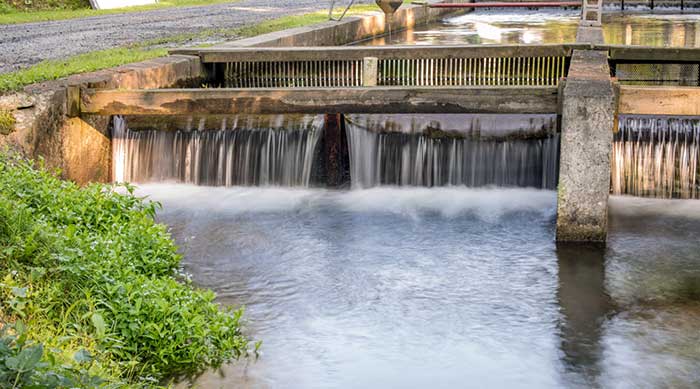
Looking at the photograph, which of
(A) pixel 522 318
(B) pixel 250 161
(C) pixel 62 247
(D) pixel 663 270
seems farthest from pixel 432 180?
(C) pixel 62 247

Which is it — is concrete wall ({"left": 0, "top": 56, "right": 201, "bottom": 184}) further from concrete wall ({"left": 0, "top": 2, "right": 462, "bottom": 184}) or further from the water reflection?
the water reflection

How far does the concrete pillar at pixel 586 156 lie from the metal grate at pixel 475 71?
5.49 metres

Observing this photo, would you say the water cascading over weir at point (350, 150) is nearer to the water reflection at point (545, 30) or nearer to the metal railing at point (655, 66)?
the metal railing at point (655, 66)

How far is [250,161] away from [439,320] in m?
5.13

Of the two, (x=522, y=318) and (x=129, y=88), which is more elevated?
(x=129, y=88)

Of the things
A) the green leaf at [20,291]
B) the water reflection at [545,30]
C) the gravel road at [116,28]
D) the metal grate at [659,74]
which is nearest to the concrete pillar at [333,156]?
the gravel road at [116,28]

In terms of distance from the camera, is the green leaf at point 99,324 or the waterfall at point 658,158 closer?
the green leaf at point 99,324

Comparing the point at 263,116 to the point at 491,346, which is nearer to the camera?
the point at 491,346

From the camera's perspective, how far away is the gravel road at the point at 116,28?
52.9 ft

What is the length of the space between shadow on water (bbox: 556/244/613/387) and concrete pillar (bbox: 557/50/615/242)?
29 cm

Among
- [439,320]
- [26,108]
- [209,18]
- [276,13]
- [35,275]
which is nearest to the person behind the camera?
[35,275]

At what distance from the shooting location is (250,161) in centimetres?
1244

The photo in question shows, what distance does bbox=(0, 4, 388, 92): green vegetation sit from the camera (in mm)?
11750

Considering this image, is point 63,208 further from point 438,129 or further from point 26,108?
point 438,129
